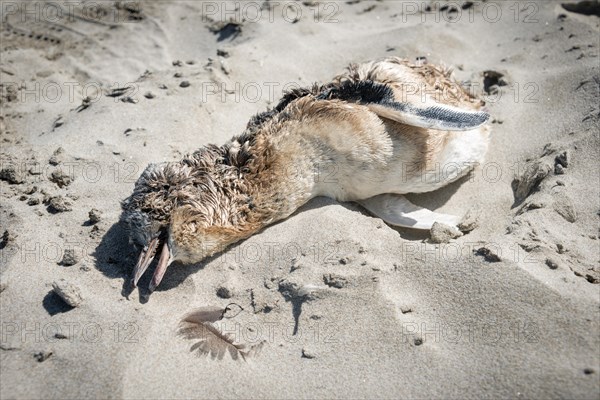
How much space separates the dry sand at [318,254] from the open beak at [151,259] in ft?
1.21

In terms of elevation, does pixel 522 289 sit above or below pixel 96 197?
above

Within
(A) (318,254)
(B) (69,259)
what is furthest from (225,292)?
(B) (69,259)

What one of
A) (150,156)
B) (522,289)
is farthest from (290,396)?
(150,156)

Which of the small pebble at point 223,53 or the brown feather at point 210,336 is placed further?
the small pebble at point 223,53

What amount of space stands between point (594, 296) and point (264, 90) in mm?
4989

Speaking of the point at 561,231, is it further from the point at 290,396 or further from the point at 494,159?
the point at 290,396

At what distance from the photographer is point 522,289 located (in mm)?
4445

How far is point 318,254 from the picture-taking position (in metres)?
5.09

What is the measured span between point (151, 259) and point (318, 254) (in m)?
1.52

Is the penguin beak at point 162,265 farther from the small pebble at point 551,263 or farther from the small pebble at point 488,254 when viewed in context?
the small pebble at point 551,263

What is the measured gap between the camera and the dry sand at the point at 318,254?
4230mm

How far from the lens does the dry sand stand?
4230 mm

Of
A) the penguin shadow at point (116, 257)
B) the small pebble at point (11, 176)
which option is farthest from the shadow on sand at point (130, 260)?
the small pebble at point (11, 176)

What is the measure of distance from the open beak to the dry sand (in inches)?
14.5
